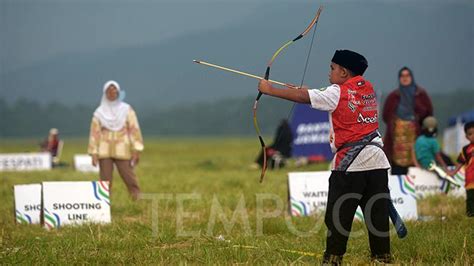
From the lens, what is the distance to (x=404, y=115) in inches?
543

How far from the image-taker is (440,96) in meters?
172

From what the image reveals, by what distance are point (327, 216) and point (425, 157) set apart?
6.33m

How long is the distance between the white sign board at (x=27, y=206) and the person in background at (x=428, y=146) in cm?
618

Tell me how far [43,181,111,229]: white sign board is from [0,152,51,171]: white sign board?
61.1 feet

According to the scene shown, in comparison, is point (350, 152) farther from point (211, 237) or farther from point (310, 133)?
point (310, 133)

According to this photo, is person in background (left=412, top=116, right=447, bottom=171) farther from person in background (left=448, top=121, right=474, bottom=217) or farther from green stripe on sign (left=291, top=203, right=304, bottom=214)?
green stripe on sign (left=291, top=203, right=304, bottom=214)

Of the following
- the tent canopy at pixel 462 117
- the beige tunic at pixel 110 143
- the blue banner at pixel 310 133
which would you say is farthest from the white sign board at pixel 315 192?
the tent canopy at pixel 462 117

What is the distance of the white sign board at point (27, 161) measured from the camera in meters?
28.9

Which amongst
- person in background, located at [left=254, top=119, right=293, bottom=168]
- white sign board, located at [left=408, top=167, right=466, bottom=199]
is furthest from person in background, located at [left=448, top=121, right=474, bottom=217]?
person in background, located at [left=254, top=119, right=293, bottom=168]

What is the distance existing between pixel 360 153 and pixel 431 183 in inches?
244

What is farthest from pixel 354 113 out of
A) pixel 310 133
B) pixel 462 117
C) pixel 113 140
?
pixel 462 117

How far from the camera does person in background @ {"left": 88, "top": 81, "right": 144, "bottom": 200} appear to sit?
13.0 metres

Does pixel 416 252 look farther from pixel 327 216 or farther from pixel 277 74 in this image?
pixel 277 74

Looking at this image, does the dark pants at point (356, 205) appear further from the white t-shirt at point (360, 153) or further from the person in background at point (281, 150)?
the person in background at point (281, 150)
